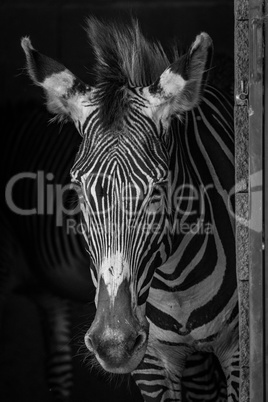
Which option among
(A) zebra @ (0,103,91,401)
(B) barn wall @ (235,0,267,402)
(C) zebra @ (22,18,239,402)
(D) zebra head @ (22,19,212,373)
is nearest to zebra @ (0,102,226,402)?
(A) zebra @ (0,103,91,401)

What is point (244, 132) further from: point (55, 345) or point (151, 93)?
point (55, 345)

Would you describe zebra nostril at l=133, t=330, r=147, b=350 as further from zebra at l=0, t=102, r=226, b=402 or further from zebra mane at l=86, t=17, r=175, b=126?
zebra at l=0, t=102, r=226, b=402

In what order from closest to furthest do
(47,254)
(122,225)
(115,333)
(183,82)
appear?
1. (115,333)
2. (122,225)
3. (183,82)
4. (47,254)

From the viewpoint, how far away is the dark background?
4.57 m

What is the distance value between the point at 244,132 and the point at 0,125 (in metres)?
2.19

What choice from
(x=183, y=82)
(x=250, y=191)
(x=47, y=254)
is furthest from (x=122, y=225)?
(x=47, y=254)

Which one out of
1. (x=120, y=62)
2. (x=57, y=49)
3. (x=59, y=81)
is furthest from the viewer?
(x=57, y=49)

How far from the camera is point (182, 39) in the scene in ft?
15.3

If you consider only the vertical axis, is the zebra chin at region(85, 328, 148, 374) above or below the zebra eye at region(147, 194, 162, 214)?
below

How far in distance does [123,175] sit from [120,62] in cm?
68

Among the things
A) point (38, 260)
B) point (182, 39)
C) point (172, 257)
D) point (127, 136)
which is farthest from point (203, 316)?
point (182, 39)

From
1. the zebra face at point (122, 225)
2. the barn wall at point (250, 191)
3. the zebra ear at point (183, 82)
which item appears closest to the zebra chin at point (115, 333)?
the zebra face at point (122, 225)

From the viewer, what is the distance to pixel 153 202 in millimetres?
3359

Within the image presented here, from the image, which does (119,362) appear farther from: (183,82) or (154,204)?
(183,82)
